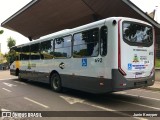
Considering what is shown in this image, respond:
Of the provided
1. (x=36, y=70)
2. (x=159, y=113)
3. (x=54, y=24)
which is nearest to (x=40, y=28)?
(x=54, y=24)

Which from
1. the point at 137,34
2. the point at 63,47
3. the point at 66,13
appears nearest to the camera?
the point at 137,34

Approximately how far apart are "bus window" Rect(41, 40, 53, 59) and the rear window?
563 centimetres

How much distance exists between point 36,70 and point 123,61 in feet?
27.6

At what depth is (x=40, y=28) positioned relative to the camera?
36594 millimetres

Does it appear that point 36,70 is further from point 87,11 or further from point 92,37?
point 87,11

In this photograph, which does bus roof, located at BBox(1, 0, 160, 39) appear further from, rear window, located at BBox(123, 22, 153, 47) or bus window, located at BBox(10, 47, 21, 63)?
rear window, located at BBox(123, 22, 153, 47)

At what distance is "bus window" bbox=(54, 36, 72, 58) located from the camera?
13000 millimetres

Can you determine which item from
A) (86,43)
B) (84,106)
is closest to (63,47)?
(86,43)

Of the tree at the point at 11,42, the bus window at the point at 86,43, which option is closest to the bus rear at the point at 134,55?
the bus window at the point at 86,43

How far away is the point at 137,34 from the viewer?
1088cm

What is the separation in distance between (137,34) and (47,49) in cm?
628

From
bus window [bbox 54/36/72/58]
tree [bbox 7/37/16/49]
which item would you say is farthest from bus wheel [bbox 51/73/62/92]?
tree [bbox 7/37/16/49]

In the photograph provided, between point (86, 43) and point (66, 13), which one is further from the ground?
point (66, 13)

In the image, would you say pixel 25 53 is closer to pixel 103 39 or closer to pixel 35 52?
pixel 35 52
